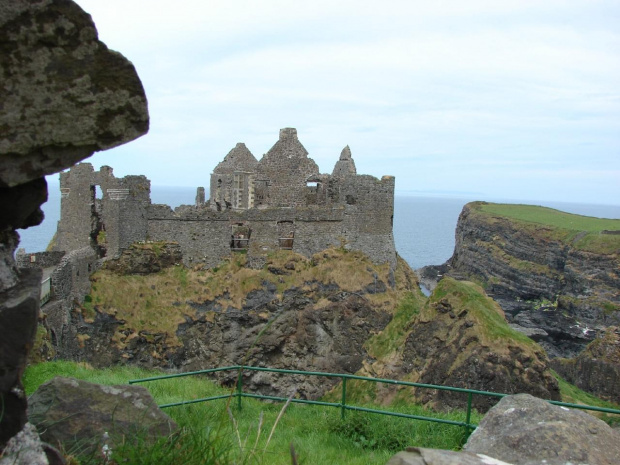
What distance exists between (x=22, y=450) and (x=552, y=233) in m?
94.4

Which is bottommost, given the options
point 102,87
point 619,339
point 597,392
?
point 597,392

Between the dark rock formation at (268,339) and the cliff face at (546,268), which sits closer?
the dark rock formation at (268,339)

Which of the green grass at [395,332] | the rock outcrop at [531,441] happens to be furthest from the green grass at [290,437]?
the green grass at [395,332]

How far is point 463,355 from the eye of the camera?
69.3ft

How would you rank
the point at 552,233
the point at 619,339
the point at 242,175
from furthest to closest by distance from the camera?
the point at 552,233 < the point at 619,339 < the point at 242,175

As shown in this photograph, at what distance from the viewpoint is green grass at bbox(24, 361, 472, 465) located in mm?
5527

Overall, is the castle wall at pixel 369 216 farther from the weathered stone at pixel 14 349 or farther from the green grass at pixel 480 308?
the weathered stone at pixel 14 349

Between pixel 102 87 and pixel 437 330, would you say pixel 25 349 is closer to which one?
pixel 102 87

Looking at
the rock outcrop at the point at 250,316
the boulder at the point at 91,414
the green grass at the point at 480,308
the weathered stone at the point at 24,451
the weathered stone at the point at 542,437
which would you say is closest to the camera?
the weathered stone at the point at 24,451

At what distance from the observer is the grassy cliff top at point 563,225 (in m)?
79.9

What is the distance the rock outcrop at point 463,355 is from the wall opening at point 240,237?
27.9ft

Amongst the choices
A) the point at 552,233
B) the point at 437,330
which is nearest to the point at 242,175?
the point at 437,330

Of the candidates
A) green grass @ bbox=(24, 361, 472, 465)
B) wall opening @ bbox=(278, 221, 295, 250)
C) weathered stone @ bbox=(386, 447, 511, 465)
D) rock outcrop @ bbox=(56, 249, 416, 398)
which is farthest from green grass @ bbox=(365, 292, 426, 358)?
weathered stone @ bbox=(386, 447, 511, 465)

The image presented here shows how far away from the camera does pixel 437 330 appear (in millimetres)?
23047
